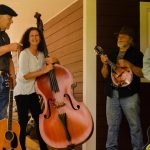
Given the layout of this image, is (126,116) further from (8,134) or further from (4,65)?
(4,65)

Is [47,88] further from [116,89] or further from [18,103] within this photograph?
[116,89]

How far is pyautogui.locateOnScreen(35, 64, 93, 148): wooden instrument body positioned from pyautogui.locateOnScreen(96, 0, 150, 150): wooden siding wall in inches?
38.4

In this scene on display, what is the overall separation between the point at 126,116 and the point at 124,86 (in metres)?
0.29

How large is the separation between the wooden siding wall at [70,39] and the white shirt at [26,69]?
3.26ft

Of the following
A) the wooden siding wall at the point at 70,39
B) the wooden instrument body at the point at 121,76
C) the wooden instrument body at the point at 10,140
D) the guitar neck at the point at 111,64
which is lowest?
the wooden instrument body at the point at 10,140

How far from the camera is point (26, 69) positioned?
3170mm

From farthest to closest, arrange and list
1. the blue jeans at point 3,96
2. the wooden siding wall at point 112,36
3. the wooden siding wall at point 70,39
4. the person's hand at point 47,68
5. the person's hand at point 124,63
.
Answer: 1. the wooden siding wall at point 70,39
2. the wooden siding wall at point 112,36
3. the person's hand at point 124,63
4. the person's hand at point 47,68
5. the blue jeans at point 3,96

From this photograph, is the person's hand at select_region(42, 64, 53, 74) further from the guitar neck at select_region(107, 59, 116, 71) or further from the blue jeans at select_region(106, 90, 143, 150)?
the blue jeans at select_region(106, 90, 143, 150)

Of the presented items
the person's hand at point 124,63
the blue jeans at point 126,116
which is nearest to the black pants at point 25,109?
the blue jeans at point 126,116

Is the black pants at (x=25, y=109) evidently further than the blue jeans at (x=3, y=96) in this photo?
Yes

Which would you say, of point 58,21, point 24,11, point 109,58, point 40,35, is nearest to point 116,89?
point 109,58

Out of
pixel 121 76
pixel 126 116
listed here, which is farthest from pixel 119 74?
pixel 126 116

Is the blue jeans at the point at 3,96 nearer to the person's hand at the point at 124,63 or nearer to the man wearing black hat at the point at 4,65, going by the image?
the man wearing black hat at the point at 4,65

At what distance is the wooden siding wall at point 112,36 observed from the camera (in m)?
3.92
